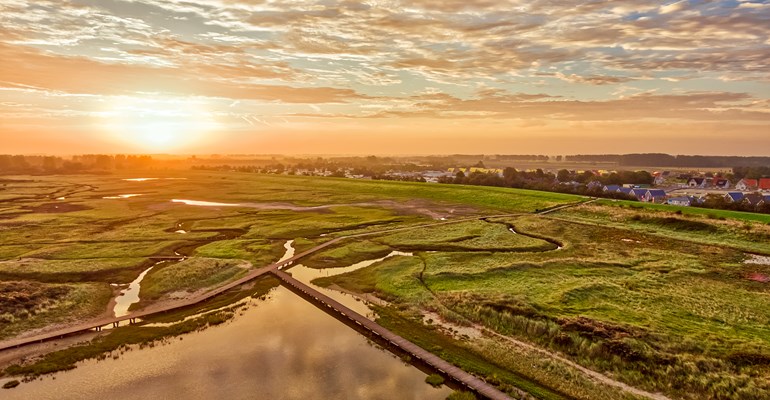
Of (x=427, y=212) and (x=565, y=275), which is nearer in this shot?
(x=565, y=275)

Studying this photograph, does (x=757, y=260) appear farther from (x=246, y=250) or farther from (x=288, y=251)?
(x=246, y=250)

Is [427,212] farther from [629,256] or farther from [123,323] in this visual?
[123,323]

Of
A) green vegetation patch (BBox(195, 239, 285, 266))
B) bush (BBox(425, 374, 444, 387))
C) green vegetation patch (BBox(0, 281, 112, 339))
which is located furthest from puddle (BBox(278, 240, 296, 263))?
bush (BBox(425, 374, 444, 387))

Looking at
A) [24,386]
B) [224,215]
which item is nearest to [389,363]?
[24,386]

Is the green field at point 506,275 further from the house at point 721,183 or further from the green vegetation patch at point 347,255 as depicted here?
the house at point 721,183

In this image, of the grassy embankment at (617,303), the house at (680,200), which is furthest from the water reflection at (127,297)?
the house at (680,200)

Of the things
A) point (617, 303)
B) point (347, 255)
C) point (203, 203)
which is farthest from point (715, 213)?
point (203, 203)

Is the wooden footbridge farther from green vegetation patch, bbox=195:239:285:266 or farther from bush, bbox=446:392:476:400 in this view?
green vegetation patch, bbox=195:239:285:266
